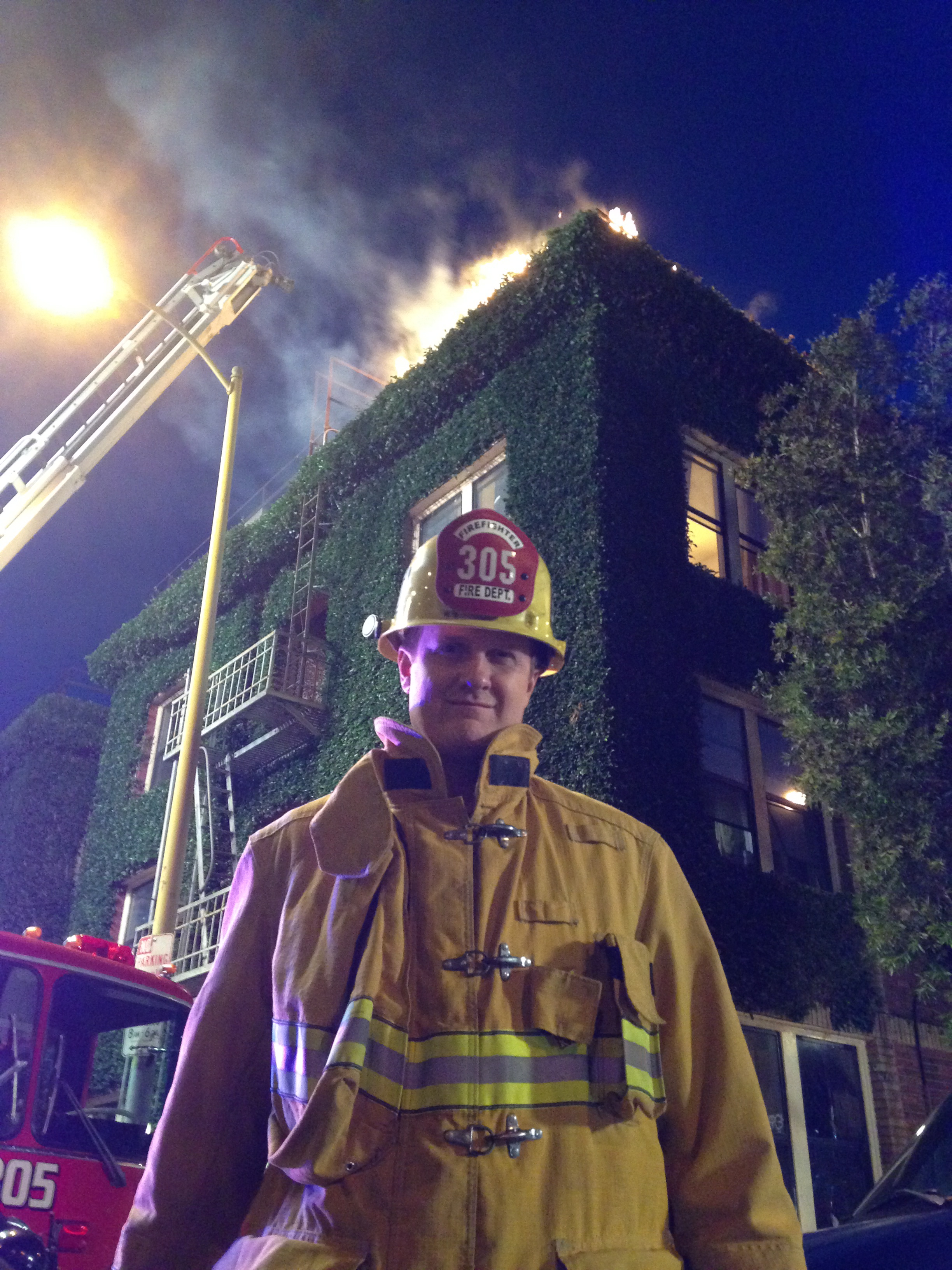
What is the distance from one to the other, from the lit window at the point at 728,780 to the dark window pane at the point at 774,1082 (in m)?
1.80

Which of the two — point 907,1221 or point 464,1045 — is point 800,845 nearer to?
point 907,1221

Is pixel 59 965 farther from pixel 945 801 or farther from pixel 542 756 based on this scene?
pixel 945 801

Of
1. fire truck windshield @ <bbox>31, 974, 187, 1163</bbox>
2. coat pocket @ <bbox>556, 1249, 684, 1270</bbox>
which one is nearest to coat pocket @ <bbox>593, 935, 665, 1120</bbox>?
coat pocket @ <bbox>556, 1249, 684, 1270</bbox>

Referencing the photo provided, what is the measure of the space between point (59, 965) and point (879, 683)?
7.66 meters

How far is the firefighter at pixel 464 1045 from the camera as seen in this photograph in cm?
210

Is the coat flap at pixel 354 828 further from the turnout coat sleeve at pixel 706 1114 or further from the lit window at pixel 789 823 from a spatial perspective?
the lit window at pixel 789 823

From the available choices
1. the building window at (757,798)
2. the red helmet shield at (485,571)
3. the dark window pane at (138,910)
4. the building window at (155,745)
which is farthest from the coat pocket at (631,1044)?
the building window at (155,745)

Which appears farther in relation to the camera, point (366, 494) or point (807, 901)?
point (366, 494)

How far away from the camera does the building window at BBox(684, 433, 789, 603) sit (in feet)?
46.0

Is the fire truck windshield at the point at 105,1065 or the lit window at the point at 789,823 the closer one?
the fire truck windshield at the point at 105,1065

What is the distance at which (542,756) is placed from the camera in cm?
1153

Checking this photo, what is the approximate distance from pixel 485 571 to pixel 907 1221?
2494 millimetres

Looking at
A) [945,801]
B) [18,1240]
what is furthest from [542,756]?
[18,1240]

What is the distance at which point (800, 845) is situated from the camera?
42.3 ft
